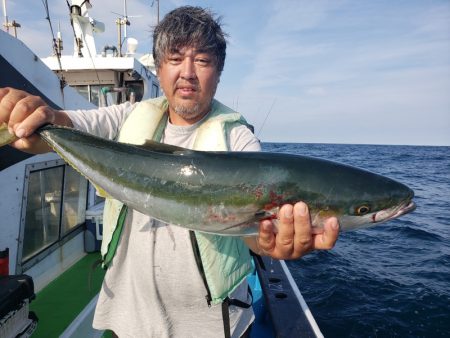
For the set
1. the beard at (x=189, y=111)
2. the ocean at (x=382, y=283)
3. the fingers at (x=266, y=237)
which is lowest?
the ocean at (x=382, y=283)

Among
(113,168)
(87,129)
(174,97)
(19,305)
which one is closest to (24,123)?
(87,129)

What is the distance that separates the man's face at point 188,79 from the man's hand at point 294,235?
49.2 inches

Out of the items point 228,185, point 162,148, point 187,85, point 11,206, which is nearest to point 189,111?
point 187,85

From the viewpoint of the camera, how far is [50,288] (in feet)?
19.1

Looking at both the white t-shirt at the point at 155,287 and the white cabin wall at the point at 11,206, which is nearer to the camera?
the white t-shirt at the point at 155,287

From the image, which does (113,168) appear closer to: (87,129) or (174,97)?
(87,129)

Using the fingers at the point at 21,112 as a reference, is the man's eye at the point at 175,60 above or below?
above

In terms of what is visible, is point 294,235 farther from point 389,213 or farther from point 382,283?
point 382,283

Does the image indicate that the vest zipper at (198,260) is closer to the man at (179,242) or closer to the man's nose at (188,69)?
the man at (179,242)

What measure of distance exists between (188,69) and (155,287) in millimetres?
1991

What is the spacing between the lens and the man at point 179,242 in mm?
2793

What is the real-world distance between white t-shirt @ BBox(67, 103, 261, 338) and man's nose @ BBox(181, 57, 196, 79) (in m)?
0.82

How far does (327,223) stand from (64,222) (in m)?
5.94

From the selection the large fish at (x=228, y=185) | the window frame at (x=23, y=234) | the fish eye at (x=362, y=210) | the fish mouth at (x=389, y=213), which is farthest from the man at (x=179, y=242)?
the window frame at (x=23, y=234)
